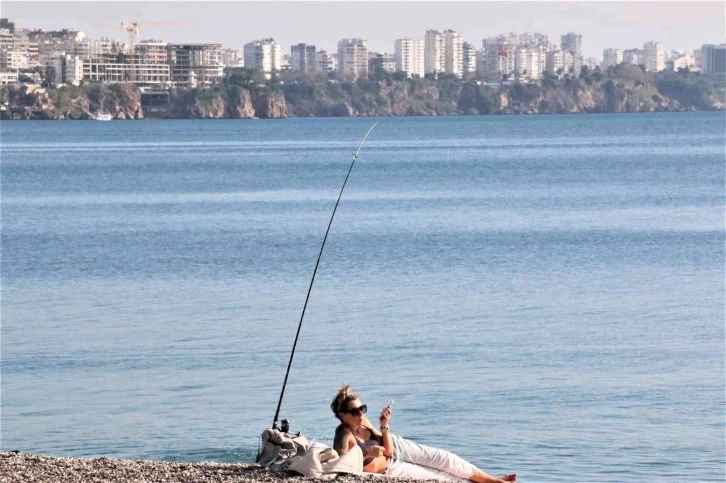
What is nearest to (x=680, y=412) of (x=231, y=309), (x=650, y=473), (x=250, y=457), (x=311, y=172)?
(x=650, y=473)

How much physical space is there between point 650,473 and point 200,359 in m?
5.89

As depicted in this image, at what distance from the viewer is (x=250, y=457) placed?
10266 millimetres

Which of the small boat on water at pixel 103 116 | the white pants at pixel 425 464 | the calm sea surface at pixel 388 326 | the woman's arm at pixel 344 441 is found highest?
the woman's arm at pixel 344 441

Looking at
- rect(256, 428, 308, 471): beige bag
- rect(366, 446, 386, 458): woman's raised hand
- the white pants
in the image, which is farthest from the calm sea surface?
rect(256, 428, 308, 471): beige bag

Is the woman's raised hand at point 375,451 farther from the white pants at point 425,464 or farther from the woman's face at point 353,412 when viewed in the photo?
the woman's face at point 353,412

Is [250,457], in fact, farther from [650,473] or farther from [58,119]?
[58,119]

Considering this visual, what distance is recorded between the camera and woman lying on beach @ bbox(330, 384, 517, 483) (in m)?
7.86

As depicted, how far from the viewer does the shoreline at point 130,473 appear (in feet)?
24.9

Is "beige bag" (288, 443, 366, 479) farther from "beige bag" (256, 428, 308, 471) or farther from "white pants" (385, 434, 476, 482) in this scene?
"white pants" (385, 434, 476, 482)

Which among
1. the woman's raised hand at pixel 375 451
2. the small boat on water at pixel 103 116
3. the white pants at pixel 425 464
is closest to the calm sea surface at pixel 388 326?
the white pants at pixel 425 464

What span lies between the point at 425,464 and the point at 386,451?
337mm

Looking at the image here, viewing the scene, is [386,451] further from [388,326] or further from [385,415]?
[388,326]

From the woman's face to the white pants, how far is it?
39 centimetres

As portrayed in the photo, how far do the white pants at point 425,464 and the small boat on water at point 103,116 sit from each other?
600 feet
